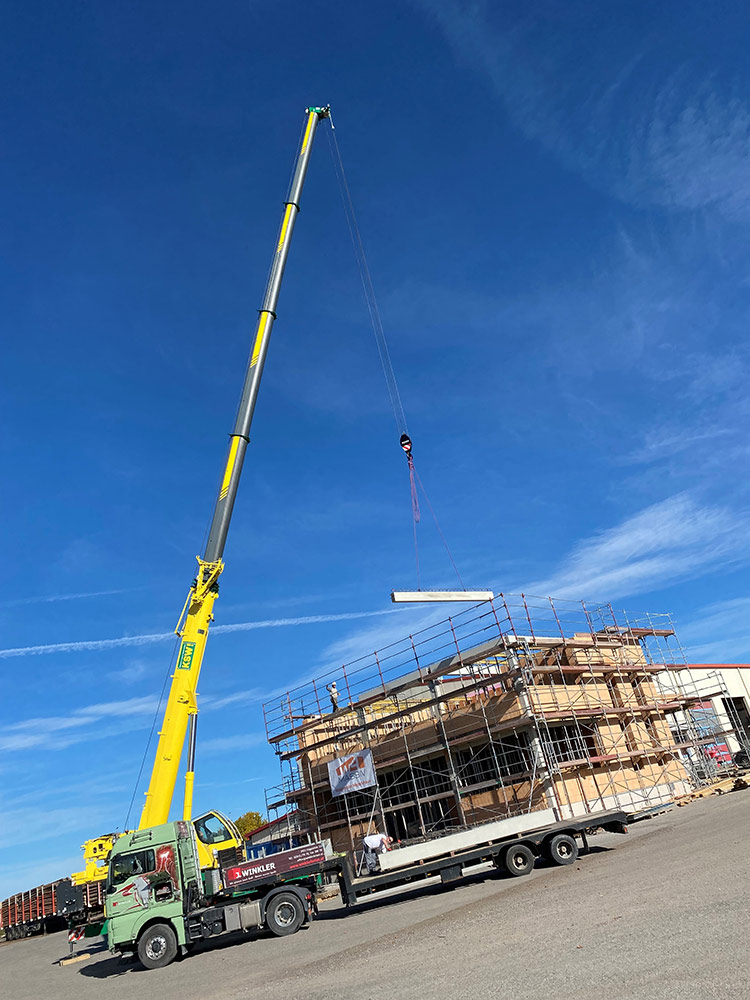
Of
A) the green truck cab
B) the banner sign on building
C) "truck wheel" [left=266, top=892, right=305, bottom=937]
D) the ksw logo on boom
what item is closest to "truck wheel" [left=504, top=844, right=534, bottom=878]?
the green truck cab

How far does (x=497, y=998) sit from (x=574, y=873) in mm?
8739

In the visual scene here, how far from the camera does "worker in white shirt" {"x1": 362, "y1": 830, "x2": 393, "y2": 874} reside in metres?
16.5

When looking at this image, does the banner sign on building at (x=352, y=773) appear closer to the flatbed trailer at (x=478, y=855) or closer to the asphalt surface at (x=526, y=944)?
the asphalt surface at (x=526, y=944)

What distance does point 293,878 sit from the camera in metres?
15.6

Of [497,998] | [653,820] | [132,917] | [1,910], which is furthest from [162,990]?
[1,910]

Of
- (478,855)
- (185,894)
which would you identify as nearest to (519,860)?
(478,855)

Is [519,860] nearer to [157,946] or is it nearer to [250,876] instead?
[250,876]

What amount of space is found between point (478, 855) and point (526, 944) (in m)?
7.53

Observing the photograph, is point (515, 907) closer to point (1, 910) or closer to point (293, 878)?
point (293, 878)

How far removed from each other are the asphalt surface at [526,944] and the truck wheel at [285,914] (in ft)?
1.38

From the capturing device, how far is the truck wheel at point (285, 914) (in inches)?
601

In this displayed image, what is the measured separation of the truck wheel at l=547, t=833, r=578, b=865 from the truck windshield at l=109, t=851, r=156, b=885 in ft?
30.7

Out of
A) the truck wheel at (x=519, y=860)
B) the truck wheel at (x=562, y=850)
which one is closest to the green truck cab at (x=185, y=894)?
the truck wheel at (x=519, y=860)

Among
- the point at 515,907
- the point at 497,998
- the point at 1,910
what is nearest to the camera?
the point at 497,998
